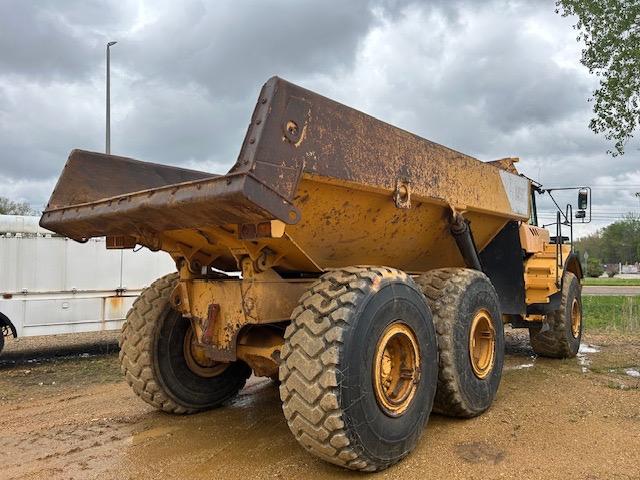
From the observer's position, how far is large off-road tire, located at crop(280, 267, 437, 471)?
3.35 m

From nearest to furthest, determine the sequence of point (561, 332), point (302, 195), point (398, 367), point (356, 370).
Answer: point (356, 370) → point (302, 195) → point (398, 367) → point (561, 332)

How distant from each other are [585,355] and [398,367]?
576 centimetres

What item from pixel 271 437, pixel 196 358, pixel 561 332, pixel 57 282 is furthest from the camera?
pixel 57 282

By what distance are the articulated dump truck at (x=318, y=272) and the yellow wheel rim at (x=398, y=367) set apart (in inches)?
0.5

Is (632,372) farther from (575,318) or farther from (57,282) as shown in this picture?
(57,282)

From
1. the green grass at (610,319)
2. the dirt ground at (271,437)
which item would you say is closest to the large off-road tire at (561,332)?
the dirt ground at (271,437)

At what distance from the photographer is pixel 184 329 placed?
5070mm

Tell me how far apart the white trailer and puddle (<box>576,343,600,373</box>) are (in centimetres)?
679

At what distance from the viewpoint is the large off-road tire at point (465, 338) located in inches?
176

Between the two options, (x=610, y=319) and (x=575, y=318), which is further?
(x=610, y=319)

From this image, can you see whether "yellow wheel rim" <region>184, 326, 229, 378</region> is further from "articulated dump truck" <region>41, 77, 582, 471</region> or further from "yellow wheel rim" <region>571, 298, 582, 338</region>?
"yellow wheel rim" <region>571, 298, 582, 338</region>

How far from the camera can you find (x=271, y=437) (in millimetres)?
4402

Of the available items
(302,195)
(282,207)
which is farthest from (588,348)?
(282,207)

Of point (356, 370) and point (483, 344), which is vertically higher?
point (356, 370)
